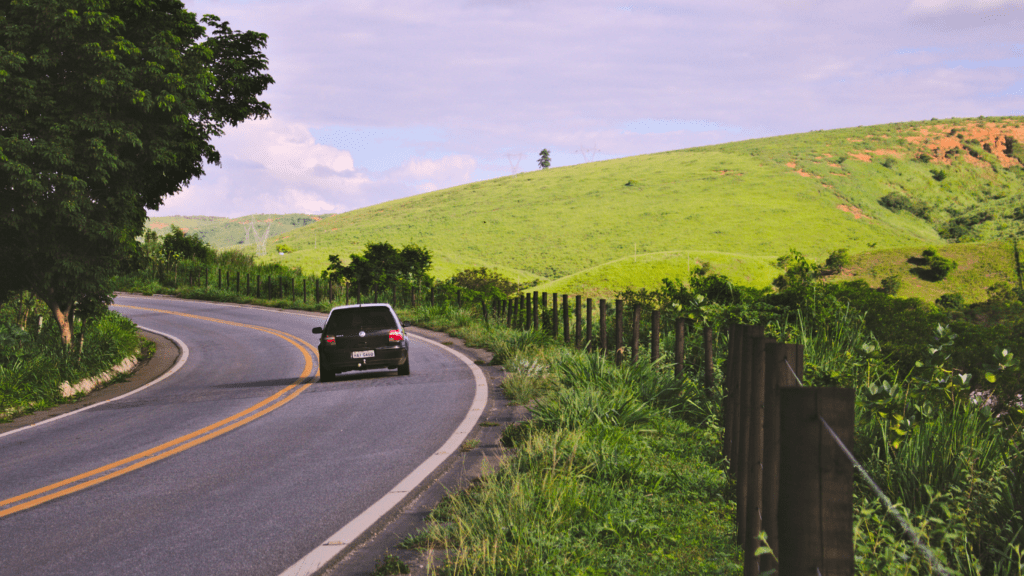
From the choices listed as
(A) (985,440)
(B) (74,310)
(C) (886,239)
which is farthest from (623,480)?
(C) (886,239)

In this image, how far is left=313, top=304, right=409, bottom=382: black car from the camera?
598 inches

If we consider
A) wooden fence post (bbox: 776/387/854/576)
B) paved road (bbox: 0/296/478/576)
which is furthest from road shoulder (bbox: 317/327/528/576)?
wooden fence post (bbox: 776/387/854/576)

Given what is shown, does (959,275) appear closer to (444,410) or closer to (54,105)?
(444,410)

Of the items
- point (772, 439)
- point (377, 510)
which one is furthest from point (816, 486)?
point (377, 510)

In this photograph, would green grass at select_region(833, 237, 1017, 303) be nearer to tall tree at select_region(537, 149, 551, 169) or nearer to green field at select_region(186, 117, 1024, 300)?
green field at select_region(186, 117, 1024, 300)

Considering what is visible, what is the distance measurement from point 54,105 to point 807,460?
49.9ft

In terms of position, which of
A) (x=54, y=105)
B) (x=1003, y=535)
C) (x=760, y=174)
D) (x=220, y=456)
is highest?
(x=760, y=174)

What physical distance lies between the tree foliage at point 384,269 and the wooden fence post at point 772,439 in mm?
33025

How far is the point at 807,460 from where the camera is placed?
239 cm

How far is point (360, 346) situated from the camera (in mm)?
15281

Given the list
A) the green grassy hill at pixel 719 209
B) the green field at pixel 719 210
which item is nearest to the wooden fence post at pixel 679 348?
the green field at pixel 719 210

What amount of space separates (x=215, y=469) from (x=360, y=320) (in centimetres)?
800

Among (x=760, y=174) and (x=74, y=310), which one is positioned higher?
(x=760, y=174)

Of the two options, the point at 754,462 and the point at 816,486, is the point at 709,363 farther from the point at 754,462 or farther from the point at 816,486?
the point at 816,486
